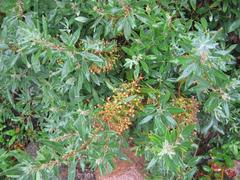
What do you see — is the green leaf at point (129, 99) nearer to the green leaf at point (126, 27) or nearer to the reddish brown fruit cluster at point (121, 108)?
the reddish brown fruit cluster at point (121, 108)

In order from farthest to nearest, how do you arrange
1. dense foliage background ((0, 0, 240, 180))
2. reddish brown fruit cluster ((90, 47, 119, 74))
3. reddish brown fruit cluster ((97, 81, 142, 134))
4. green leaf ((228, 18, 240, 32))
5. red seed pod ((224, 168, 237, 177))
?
red seed pod ((224, 168, 237, 177)) → green leaf ((228, 18, 240, 32)) → reddish brown fruit cluster ((90, 47, 119, 74)) → reddish brown fruit cluster ((97, 81, 142, 134)) → dense foliage background ((0, 0, 240, 180))

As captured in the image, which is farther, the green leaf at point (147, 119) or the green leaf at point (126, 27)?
the green leaf at point (147, 119)

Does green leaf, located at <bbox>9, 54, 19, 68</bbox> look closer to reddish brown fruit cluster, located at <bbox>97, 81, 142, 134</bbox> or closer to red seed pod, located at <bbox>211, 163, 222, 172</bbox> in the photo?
Result: reddish brown fruit cluster, located at <bbox>97, 81, 142, 134</bbox>

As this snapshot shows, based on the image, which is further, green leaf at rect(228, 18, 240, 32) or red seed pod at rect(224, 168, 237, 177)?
red seed pod at rect(224, 168, 237, 177)

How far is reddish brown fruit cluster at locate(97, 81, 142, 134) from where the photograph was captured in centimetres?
233

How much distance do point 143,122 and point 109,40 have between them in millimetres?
607

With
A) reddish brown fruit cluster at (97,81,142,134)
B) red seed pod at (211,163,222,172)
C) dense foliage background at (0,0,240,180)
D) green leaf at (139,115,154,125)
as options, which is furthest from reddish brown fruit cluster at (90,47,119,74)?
red seed pod at (211,163,222,172)

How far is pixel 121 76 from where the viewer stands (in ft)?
8.93

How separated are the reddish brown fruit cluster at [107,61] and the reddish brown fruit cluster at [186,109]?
1.49ft

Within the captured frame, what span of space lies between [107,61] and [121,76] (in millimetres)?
267

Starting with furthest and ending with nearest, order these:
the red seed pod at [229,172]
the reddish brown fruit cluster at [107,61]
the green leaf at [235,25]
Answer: the red seed pod at [229,172] < the green leaf at [235,25] < the reddish brown fruit cluster at [107,61]

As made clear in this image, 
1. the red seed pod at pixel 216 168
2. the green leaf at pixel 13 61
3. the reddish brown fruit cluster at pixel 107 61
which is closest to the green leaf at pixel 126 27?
the reddish brown fruit cluster at pixel 107 61

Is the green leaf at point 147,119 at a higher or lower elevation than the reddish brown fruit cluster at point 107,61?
lower

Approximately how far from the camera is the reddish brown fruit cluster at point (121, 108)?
2328mm
